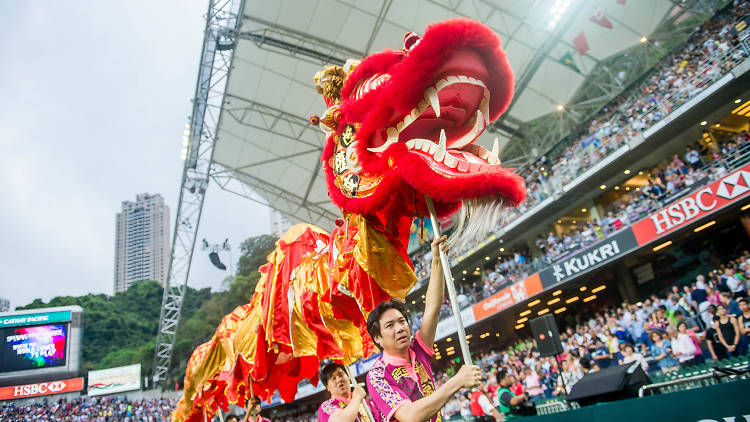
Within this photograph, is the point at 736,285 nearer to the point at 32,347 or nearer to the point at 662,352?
the point at 662,352

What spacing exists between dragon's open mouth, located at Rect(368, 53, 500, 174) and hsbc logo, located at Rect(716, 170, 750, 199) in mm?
8665

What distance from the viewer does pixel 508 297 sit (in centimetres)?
1303

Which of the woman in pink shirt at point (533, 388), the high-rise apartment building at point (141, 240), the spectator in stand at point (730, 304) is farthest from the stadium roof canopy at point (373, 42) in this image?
the high-rise apartment building at point (141, 240)

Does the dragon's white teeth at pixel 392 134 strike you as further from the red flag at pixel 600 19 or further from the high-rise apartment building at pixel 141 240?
the high-rise apartment building at pixel 141 240

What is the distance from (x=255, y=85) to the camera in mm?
13445

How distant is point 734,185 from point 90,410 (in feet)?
85.9

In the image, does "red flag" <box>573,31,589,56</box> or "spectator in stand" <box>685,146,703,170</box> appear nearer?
"spectator in stand" <box>685,146,703,170</box>

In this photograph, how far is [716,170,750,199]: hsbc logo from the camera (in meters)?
8.35

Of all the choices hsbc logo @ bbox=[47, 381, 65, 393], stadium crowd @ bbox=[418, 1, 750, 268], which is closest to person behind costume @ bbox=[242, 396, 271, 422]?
stadium crowd @ bbox=[418, 1, 750, 268]

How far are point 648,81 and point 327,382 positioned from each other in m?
13.4

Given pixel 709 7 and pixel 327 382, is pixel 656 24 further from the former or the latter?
pixel 327 382

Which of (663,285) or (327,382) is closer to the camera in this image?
(327,382)

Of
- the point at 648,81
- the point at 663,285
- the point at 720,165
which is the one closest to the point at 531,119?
the point at 648,81

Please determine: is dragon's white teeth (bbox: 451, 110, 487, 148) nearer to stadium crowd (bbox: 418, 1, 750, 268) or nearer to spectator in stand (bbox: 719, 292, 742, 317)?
spectator in stand (bbox: 719, 292, 742, 317)
